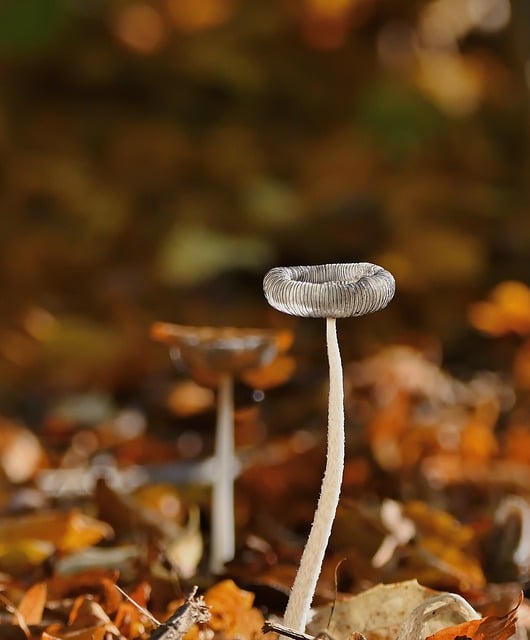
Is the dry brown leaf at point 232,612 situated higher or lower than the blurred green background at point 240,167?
lower

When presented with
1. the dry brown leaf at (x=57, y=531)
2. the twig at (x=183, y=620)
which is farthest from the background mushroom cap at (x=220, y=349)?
the twig at (x=183, y=620)

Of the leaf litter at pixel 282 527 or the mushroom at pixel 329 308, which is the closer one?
the mushroom at pixel 329 308

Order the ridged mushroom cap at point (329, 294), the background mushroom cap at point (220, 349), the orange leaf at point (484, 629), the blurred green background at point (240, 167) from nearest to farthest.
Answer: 1. the ridged mushroom cap at point (329, 294)
2. the orange leaf at point (484, 629)
3. the background mushroom cap at point (220, 349)
4. the blurred green background at point (240, 167)

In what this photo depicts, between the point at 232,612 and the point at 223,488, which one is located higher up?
the point at 223,488

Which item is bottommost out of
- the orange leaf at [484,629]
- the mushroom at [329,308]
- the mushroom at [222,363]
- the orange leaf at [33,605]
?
the orange leaf at [484,629]

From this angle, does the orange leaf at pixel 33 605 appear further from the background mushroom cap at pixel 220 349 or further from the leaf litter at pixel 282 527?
the background mushroom cap at pixel 220 349

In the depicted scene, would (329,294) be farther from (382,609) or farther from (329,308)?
(382,609)

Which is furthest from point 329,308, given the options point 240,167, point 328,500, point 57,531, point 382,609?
point 240,167
